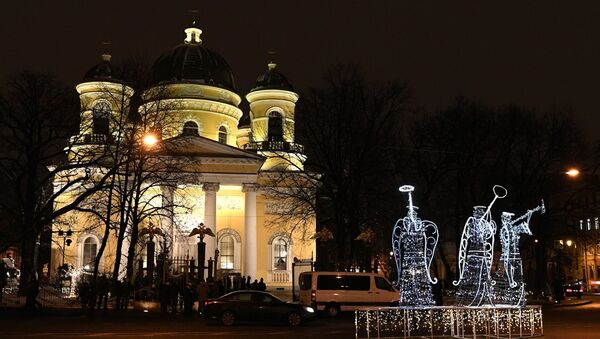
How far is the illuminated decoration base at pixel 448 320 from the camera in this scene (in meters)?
16.3

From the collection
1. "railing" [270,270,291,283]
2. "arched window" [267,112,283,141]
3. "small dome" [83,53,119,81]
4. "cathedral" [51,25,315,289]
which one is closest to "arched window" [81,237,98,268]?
"cathedral" [51,25,315,289]

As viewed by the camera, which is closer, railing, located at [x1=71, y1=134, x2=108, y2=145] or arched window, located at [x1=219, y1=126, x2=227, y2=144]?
railing, located at [x1=71, y1=134, x2=108, y2=145]

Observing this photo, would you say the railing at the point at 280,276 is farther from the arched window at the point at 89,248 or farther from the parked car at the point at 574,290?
the parked car at the point at 574,290

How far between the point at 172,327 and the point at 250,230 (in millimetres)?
24171

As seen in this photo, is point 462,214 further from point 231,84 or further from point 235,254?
point 231,84

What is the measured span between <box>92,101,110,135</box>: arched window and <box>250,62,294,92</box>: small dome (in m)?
13.8

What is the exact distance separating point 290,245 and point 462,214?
13.2m

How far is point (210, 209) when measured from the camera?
44.5m

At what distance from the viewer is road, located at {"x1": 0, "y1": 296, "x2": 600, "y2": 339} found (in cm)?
1905

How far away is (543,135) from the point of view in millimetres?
42219

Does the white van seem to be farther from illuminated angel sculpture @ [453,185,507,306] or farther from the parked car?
the parked car

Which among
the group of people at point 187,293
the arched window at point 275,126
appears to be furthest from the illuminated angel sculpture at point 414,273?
the arched window at point 275,126

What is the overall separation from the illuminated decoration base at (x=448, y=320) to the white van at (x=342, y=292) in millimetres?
8939

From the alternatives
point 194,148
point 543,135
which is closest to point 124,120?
point 194,148
